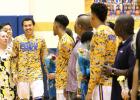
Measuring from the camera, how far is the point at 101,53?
4.75m

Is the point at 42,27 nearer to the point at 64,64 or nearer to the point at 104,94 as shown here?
the point at 64,64

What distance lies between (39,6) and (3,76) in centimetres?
331

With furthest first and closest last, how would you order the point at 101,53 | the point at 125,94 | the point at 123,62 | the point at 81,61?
1. the point at 81,61
2. the point at 101,53
3. the point at 123,62
4. the point at 125,94

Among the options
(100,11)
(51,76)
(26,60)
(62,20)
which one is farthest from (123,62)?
(26,60)

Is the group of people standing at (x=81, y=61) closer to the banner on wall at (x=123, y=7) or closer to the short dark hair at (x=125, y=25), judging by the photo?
the short dark hair at (x=125, y=25)

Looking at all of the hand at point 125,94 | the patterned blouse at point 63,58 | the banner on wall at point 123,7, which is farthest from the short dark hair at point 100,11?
the banner on wall at point 123,7

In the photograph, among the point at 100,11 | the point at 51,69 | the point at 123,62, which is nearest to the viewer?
the point at 123,62

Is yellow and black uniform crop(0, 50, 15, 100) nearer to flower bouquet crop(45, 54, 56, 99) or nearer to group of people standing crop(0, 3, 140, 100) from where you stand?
group of people standing crop(0, 3, 140, 100)

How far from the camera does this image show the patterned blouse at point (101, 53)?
15.6ft

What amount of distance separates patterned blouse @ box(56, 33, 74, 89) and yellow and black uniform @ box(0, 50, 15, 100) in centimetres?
88

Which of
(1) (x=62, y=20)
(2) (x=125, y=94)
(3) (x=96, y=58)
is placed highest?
(1) (x=62, y=20)

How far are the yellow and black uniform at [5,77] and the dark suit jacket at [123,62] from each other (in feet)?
8.46

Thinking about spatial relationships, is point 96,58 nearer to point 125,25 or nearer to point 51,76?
point 125,25

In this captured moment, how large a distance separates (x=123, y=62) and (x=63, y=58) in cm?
196
